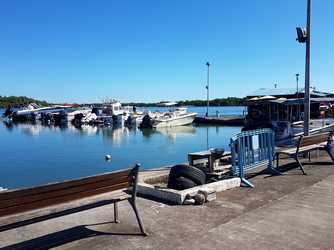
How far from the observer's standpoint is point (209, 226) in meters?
5.28

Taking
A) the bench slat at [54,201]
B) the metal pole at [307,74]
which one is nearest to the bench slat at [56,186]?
the bench slat at [54,201]

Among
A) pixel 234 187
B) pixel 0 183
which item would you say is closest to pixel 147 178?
pixel 234 187

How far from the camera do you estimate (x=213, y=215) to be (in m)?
5.81

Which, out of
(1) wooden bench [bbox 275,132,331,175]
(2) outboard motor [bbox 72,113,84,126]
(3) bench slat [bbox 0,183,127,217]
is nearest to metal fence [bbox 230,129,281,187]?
(1) wooden bench [bbox 275,132,331,175]

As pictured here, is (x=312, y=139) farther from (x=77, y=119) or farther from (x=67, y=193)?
(x=77, y=119)

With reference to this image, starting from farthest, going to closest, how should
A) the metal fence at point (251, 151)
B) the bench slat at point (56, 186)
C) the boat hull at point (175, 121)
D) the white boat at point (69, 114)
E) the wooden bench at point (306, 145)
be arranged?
the white boat at point (69, 114), the boat hull at point (175, 121), the wooden bench at point (306, 145), the metal fence at point (251, 151), the bench slat at point (56, 186)

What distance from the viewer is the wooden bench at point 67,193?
3992 millimetres

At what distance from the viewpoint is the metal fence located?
25.9 feet

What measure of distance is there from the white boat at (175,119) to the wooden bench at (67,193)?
50.2 m

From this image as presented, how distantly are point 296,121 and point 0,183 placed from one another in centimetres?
2068

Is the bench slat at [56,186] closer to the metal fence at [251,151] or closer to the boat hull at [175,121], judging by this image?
the metal fence at [251,151]

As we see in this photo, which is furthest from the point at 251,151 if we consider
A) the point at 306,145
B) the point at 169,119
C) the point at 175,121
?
the point at 175,121

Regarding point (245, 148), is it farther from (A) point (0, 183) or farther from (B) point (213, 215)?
(A) point (0, 183)

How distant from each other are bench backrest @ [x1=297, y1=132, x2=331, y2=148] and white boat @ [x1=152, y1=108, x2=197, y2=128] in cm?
4491
